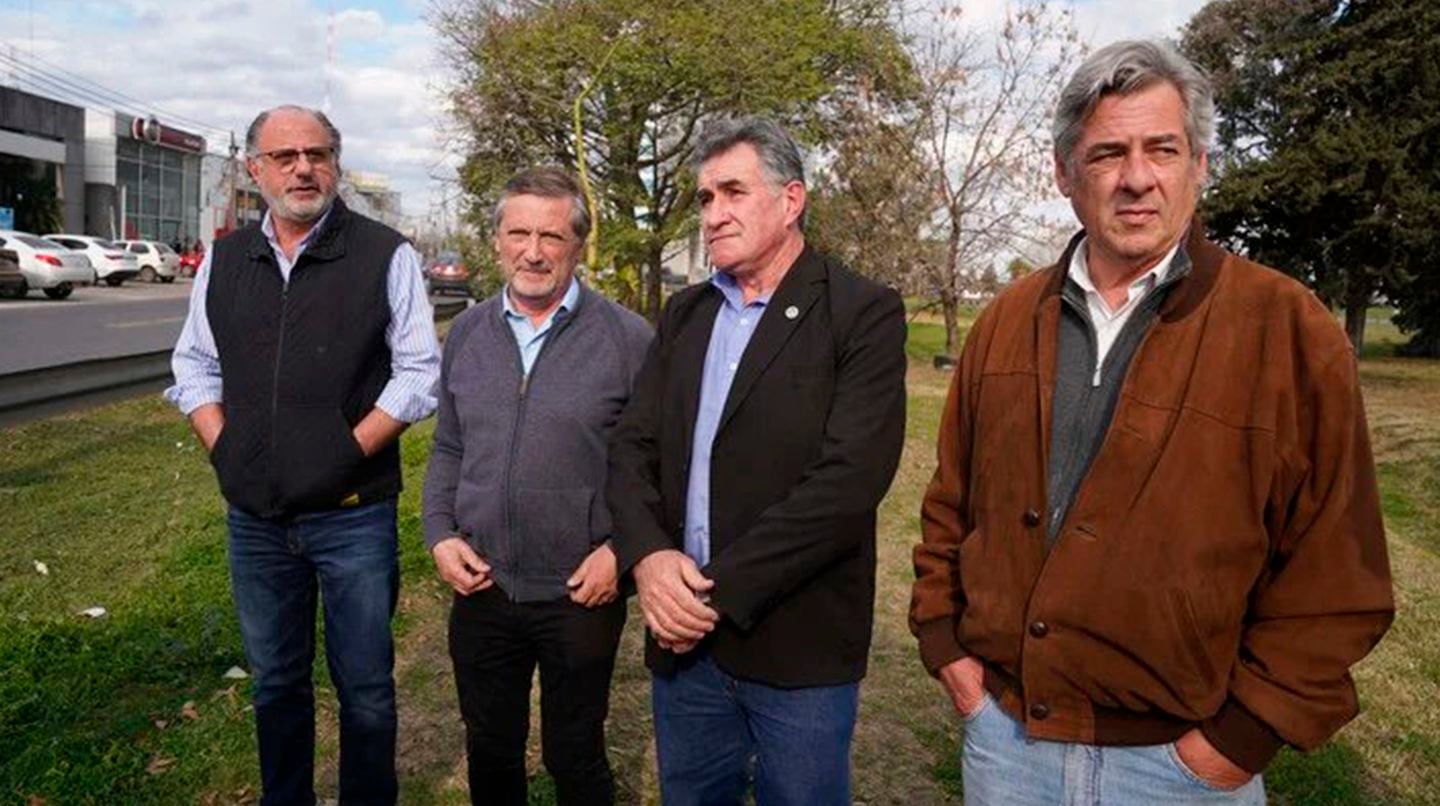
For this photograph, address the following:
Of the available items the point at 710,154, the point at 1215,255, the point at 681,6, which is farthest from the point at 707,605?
the point at 681,6

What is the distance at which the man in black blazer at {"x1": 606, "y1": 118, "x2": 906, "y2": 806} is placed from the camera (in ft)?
7.27

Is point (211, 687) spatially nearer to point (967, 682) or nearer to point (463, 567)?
point (463, 567)

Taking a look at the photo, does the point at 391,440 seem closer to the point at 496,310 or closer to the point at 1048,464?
the point at 496,310

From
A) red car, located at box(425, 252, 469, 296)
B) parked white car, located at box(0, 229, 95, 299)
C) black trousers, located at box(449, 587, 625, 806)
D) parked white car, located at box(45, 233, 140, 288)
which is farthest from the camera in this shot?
parked white car, located at box(45, 233, 140, 288)

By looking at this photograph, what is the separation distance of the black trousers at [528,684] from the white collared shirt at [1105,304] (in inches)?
59.1

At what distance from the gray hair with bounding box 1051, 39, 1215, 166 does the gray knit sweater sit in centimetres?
138

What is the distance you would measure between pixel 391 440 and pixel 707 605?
4.05 ft

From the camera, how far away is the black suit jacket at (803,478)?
2.19m

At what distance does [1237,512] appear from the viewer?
1.69m

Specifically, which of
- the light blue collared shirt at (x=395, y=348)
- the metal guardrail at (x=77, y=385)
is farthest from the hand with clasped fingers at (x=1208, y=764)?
the metal guardrail at (x=77, y=385)

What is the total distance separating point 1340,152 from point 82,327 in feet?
81.7

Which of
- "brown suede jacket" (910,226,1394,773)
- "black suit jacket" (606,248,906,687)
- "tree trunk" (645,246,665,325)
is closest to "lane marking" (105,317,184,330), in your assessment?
"tree trunk" (645,246,665,325)

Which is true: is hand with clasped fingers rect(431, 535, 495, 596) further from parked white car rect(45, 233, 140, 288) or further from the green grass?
parked white car rect(45, 233, 140, 288)

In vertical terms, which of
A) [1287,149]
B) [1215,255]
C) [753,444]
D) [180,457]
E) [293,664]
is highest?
[1287,149]
